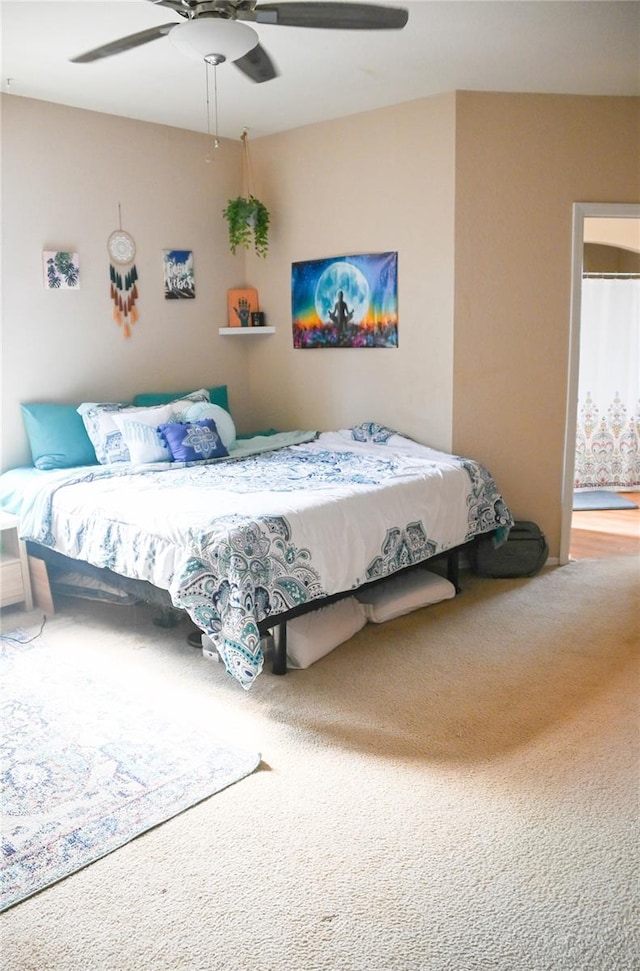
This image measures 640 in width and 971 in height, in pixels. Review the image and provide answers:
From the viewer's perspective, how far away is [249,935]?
1.80 meters

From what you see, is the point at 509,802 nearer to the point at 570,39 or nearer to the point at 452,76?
the point at 570,39

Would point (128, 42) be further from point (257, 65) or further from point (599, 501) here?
point (599, 501)

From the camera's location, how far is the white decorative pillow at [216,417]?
4.38 meters

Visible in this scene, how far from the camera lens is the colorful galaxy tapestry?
4520 millimetres

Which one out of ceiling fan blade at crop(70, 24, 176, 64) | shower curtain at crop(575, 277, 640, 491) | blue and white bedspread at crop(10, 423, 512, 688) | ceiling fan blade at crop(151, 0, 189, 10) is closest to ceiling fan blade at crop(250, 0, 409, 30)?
ceiling fan blade at crop(151, 0, 189, 10)

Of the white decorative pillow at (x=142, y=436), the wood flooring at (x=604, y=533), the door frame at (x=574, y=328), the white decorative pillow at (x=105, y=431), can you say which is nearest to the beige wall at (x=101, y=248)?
the white decorative pillow at (x=105, y=431)

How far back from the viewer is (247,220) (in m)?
4.84

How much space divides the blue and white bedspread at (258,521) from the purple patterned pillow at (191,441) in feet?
0.24

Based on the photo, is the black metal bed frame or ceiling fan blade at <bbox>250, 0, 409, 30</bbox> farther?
the black metal bed frame

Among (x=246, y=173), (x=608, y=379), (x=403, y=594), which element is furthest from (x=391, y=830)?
(x=608, y=379)

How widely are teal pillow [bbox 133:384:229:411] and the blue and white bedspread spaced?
668 millimetres

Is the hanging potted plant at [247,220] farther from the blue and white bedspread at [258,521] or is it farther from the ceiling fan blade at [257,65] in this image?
the ceiling fan blade at [257,65]

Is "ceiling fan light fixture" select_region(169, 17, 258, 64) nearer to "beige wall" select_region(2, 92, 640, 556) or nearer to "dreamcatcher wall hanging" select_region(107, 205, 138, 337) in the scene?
"beige wall" select_region(2, 92, 640, 556)

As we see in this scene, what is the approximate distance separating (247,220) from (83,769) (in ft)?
11.4
